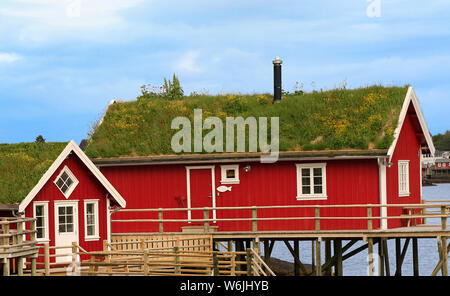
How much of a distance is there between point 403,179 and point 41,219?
1429cm

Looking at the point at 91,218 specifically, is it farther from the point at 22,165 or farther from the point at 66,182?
the point at 22,165

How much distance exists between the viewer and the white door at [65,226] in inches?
1142

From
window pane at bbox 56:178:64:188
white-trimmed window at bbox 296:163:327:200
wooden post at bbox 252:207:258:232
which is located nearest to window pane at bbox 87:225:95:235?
window pane at bbox 56:178:64:188

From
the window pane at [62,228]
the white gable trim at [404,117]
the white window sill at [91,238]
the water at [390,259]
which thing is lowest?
the water at [390,259]

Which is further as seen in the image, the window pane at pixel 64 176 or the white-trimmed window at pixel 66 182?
the window pane at pixel 64 176

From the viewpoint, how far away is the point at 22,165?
1155 inches

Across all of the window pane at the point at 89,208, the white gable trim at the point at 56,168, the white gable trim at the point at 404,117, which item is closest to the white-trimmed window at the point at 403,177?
the white gable trim at the point at 404,117

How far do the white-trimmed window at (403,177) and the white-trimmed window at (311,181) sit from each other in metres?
3.39

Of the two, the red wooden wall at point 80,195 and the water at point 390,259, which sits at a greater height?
the red wooden wall at point 80,195

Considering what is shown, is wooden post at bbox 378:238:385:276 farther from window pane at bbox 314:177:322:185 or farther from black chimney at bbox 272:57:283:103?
black chimney at bbox 272:57:283:103

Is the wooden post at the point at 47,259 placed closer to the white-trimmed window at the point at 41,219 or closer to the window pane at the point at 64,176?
the white-trimmed window at the point at 41,219

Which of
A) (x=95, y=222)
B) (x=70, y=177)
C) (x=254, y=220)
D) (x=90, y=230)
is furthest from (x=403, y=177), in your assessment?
(x=70, y=177)
